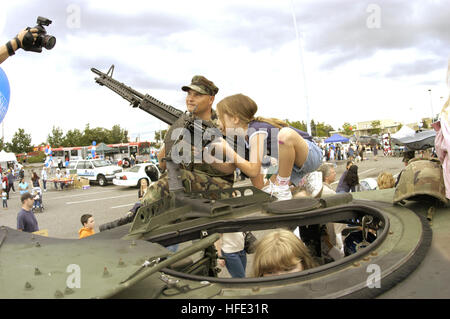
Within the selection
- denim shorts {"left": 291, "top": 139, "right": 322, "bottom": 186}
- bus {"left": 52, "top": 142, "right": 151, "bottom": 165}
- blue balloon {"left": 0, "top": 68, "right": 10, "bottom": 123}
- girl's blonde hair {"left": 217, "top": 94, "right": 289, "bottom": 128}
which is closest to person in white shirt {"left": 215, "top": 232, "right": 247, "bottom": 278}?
denim shorts {"left": 291, "top": 139, "right": 322, "bottom": 186}

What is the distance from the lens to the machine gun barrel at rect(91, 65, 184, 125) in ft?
10.5

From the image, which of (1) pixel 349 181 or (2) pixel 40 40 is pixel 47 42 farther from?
(1) pixel 349 181

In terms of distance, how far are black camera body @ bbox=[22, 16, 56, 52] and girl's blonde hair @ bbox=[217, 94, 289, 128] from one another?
1339mm

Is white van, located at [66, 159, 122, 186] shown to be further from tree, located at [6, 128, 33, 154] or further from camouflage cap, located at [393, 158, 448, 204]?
tree, located at [6, 128, 33, 154]

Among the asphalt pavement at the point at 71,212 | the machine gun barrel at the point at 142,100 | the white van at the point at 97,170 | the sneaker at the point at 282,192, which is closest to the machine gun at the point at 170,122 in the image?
the machine gun barrel at the point at 142,100

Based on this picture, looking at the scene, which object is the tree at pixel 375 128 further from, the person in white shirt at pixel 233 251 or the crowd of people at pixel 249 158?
the person in white shirt at pixel 233 251

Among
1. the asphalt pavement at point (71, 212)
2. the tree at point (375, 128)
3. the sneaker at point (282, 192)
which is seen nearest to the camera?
the sneaker at point (282, 192)

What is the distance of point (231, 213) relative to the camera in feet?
7.47

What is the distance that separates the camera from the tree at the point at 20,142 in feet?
198

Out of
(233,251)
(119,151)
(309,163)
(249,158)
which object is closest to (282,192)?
(309,163)

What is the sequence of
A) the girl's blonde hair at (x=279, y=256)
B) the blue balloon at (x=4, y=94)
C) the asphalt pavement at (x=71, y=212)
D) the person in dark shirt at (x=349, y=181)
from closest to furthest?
the girl's blonde hair at (x=279, y=256) < the blue balloon at (x=4, y=94) < the person in dark shirt at (x=349, y=181) < the asphalt pavement at (x=71, y=212)

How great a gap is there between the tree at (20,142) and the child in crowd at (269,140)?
67326mm

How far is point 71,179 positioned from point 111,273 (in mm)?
21713

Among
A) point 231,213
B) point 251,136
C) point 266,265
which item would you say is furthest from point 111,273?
point 251,136
